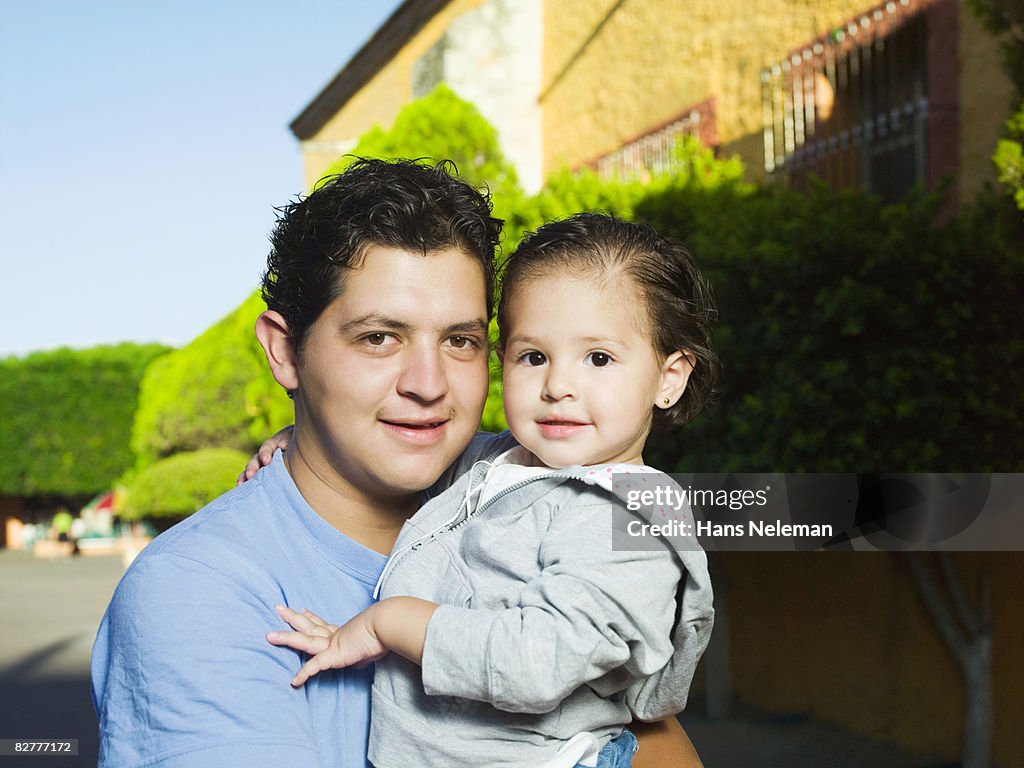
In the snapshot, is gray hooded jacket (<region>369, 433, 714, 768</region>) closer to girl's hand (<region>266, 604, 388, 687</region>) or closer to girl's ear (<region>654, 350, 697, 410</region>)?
girl's hand (<region>266, 604, 388, 687</region>)

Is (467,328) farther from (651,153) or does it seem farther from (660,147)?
(651,153)

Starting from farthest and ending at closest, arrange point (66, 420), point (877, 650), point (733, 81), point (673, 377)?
point (66, 420), point (733, 81), point (877, 650), point (673, 377)

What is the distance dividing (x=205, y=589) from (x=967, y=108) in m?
5.98

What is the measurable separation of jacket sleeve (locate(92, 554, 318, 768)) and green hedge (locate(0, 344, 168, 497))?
882 inches

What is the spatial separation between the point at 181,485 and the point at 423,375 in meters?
13.8

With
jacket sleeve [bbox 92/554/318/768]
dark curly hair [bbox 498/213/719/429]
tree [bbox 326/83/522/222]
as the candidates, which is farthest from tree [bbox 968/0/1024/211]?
tree [bbox 326/83/522/222]

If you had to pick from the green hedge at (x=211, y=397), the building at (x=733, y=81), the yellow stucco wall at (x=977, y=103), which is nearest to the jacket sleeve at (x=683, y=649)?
the building at (x=733, y=81)

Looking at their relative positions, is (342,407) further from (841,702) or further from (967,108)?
(967,108)

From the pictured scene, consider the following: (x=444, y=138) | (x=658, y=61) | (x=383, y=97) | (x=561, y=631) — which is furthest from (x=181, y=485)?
(x=561, y=631)

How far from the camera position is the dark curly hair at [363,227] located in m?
1.93

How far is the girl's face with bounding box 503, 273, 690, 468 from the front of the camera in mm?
1911

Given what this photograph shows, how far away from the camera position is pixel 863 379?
4883 millimetres

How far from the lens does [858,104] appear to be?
24.1 ft

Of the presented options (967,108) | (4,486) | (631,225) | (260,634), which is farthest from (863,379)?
(4,486)
